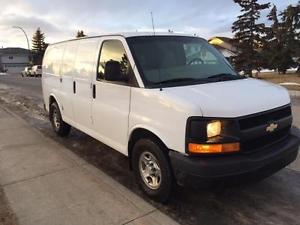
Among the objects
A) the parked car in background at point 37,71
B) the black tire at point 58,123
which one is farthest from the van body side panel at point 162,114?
the parked car in background at point 37,71

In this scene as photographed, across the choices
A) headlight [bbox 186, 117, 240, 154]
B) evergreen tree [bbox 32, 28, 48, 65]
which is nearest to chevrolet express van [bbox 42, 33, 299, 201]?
headlight [bbox 186, 117, 240, 154]

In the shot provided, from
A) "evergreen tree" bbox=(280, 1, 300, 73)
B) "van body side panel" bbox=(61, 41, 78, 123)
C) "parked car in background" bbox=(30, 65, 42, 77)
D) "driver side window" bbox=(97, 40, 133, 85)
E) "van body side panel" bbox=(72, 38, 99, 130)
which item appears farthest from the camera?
"parked car in background" bbox=(30, 65, 42, 77)

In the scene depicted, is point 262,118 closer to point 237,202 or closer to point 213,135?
point 213,135

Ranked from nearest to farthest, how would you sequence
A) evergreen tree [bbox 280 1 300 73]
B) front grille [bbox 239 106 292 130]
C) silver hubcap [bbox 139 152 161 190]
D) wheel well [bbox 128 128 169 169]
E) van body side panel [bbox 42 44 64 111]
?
1. front grille [bbox 239 106 292 130]
2. wheel well [bbox 128 128 169 169]
3. silver hubcap [bbox 139 152 161 190]
4. van body side panel [bbox 42 44 64 111]
5. evergreen tree [bbox 280 1 300 73]

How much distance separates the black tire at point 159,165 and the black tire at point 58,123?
3.18 meters

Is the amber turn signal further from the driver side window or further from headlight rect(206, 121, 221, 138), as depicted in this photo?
the driver side window

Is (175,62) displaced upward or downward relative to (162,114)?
upward

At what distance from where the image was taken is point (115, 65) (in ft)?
15.0

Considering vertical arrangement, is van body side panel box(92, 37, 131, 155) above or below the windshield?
below

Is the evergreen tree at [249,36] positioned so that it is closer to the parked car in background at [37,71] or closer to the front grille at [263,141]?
the parked car in background at [37,71]

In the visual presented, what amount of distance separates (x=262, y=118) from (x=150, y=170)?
1412 millimetres

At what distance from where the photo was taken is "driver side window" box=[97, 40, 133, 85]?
450 cm

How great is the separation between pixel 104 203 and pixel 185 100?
161cm

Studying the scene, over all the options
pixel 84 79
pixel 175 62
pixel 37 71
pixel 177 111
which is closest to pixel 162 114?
pixel 177 111
